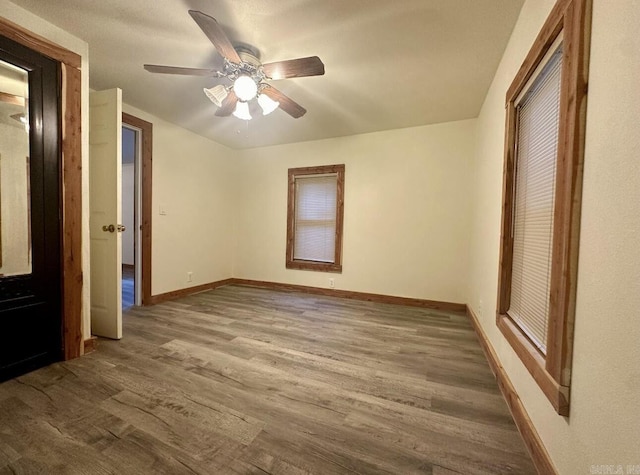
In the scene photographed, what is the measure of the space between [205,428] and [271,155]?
12.6ft

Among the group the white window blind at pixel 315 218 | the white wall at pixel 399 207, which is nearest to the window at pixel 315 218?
the white window blind at pixel 315 218

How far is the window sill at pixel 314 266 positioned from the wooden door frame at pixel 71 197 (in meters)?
2.63

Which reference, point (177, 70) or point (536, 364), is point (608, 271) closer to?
point (536, 364)

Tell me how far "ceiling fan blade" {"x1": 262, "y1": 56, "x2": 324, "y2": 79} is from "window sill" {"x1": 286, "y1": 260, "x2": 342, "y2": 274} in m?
2.64

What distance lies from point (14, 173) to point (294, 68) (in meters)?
1.99

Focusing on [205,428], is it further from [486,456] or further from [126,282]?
[126,282]

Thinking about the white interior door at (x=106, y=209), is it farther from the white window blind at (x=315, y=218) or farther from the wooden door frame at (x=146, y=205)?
the white window blind at (x=315, y=218)

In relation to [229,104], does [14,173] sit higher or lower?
lower

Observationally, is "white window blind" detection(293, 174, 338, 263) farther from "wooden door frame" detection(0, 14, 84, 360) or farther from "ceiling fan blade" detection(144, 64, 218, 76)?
"wooden door frame" detection(0, 14, 84, 360)

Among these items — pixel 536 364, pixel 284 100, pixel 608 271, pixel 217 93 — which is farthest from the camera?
pixel 284 100

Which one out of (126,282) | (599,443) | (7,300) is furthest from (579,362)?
(126,282)

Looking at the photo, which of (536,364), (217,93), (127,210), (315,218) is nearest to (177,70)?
(217,93)

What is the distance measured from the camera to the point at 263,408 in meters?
1.43

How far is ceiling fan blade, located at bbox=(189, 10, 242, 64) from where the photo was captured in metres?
1.32
